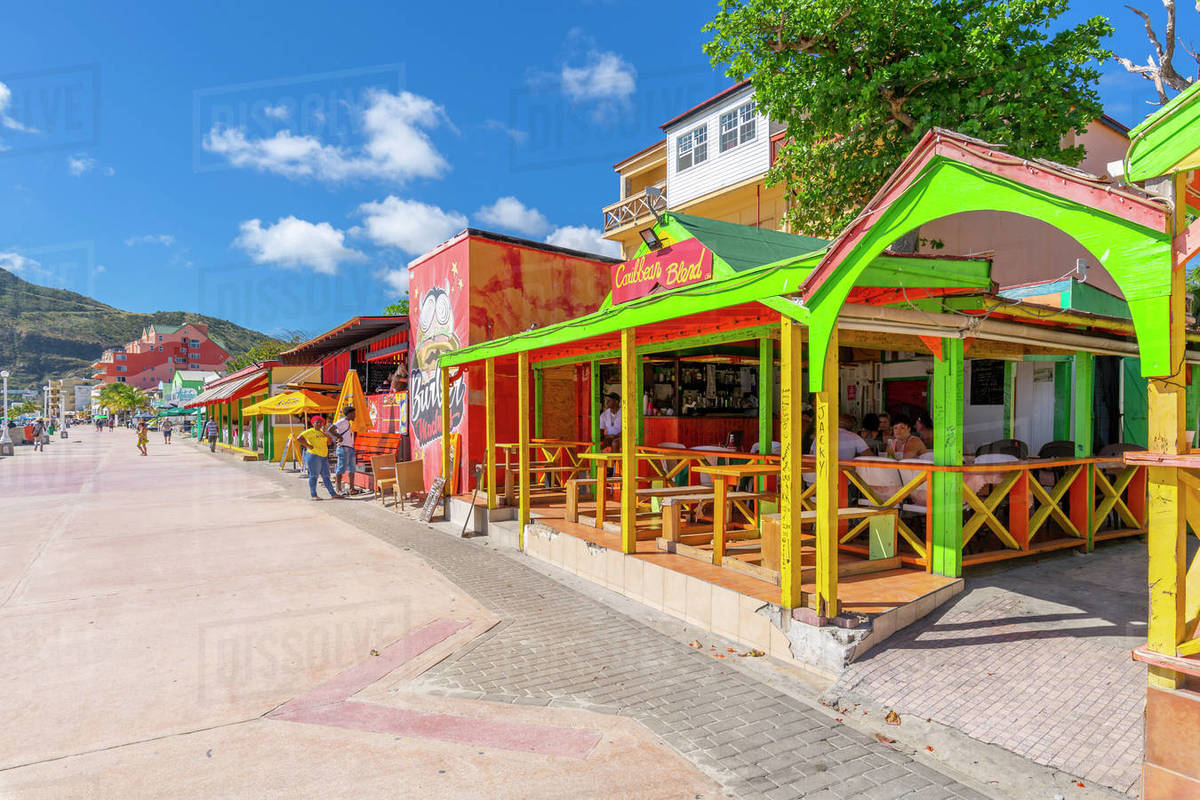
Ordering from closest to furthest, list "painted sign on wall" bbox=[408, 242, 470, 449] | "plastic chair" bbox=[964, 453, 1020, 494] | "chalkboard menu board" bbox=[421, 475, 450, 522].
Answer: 1. "plastic chair" bbox=[964, 453, 1020, 494]
2. "chalkboard menu board" bbox=[421, 475, 450, 522]
3. "painted sign on wall" bbox=[408, 242, 470, 449]

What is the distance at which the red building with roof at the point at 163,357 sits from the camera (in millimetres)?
139750

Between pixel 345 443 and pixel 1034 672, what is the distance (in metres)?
13.2

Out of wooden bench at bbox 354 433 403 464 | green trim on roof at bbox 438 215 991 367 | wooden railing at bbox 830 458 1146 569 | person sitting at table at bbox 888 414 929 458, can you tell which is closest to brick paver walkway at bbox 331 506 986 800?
wooden railing at bbox 830 458 1146 569

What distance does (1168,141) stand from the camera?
230cm

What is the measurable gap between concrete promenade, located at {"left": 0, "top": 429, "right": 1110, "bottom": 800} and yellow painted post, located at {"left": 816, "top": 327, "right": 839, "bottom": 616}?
1.93 feet

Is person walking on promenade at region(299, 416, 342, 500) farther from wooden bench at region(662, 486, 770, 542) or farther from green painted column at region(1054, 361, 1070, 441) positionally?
green painted column at region(1054, 361, 1070, 441)

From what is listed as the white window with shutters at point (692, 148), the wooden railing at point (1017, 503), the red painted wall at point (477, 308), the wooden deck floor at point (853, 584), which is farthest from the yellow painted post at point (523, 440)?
the white window with shutters at point (692, 148)

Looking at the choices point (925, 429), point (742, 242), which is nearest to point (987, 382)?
point (925, 429)

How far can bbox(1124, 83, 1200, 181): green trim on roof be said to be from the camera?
87.6 inches

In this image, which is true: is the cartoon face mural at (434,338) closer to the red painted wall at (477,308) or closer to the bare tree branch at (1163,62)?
the red painted wall at (477,308)

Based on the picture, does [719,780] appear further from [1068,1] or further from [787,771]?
[1068,1]

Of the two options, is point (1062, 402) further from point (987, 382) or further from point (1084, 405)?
point (1084, 405)

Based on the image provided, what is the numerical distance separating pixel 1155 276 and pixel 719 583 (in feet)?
12.2

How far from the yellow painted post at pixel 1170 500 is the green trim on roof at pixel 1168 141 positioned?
288mm
